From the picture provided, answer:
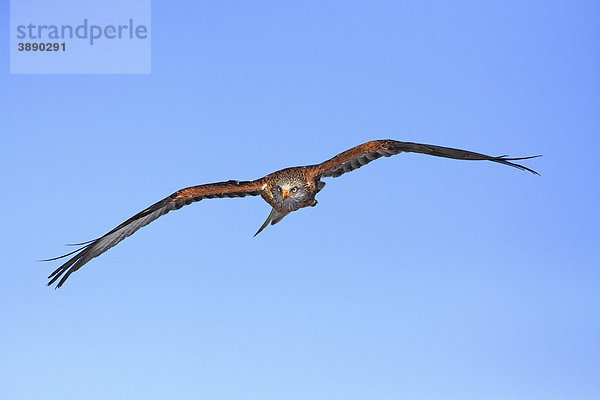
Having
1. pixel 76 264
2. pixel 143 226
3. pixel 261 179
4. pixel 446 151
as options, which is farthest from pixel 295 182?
pixel 76 264

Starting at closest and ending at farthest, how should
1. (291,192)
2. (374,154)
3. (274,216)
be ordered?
(374,154), (291,192), (274,216)

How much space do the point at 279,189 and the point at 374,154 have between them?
1.88 metres

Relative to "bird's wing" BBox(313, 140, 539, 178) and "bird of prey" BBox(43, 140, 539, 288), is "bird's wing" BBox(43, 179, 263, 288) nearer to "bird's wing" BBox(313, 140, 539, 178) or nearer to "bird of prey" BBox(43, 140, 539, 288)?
"bird of prey" BBox(43, 140, 539, 288)

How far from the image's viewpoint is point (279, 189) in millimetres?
12453

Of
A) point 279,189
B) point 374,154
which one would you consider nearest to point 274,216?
point 279,189

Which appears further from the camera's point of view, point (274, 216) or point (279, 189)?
point (274, 216)

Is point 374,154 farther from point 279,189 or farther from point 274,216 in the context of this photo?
point 274,216

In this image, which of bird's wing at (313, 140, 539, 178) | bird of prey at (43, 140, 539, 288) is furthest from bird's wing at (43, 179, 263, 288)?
bird's wing at (313, 140, 539, 178)

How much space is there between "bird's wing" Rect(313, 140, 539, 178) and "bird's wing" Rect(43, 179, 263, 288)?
4.71 ft

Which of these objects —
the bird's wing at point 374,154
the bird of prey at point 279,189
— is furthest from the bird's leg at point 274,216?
Answer: the bird's wing at point 374,154

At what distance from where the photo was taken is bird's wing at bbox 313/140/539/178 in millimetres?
10812

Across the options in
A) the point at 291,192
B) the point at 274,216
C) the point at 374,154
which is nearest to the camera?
the point at 374,154

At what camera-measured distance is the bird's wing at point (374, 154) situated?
35.5 feet

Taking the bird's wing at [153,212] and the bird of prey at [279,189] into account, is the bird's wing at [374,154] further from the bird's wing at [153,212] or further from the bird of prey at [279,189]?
the bird's wing at [153,212]
